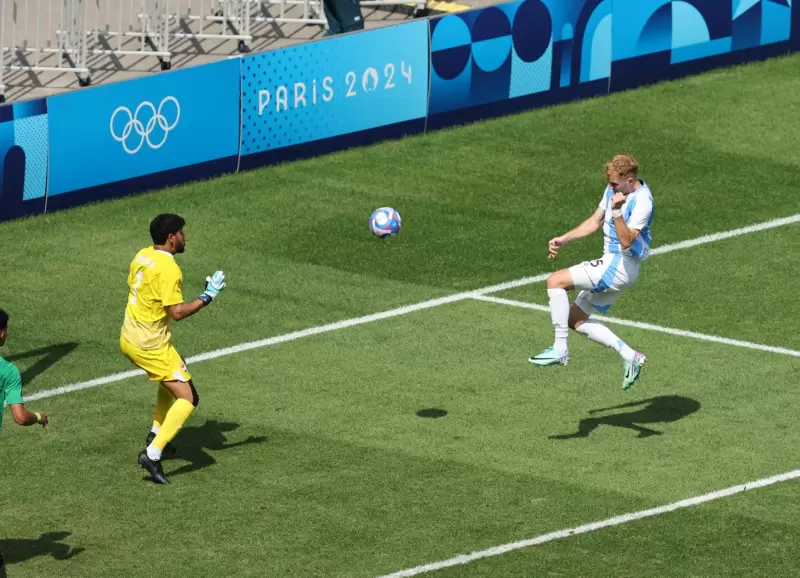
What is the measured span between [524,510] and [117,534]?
3272mm

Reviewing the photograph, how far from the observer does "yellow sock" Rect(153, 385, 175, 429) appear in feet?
49.6

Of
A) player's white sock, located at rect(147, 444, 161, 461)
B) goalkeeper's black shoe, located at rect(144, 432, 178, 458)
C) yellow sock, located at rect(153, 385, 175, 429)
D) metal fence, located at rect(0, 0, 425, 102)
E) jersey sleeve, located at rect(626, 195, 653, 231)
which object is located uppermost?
jersey sleeve, located at rect(626, 195, 653, 231)

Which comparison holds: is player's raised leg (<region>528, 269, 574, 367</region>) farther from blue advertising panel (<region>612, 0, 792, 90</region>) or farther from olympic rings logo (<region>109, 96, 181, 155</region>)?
blue advertising panel (<region>612, 0, 792, 90</region>)

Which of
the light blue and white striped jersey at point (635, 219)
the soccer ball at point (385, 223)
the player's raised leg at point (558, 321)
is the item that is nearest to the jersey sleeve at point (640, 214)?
the light blue and white striped jersey at point (635, 219)

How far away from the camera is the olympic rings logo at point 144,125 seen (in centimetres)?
2236

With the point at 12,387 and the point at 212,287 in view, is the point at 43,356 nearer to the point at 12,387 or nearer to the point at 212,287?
the point at 212,287

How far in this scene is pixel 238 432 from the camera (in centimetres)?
1586

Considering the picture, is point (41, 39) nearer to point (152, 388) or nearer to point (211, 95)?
point (211, 95)

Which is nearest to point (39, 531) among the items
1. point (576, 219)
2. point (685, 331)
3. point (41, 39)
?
point (685, 331)

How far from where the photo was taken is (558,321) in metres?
15.4

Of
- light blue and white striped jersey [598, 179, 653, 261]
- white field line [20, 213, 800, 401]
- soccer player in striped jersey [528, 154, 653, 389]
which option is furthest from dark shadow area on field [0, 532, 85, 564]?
light blue and white striped jersey [598, 179, 653, 261]

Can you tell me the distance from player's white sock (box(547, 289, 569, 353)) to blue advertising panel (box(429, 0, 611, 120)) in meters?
10.1

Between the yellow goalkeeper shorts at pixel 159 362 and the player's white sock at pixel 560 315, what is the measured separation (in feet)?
10.8

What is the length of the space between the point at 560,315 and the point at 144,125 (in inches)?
353
